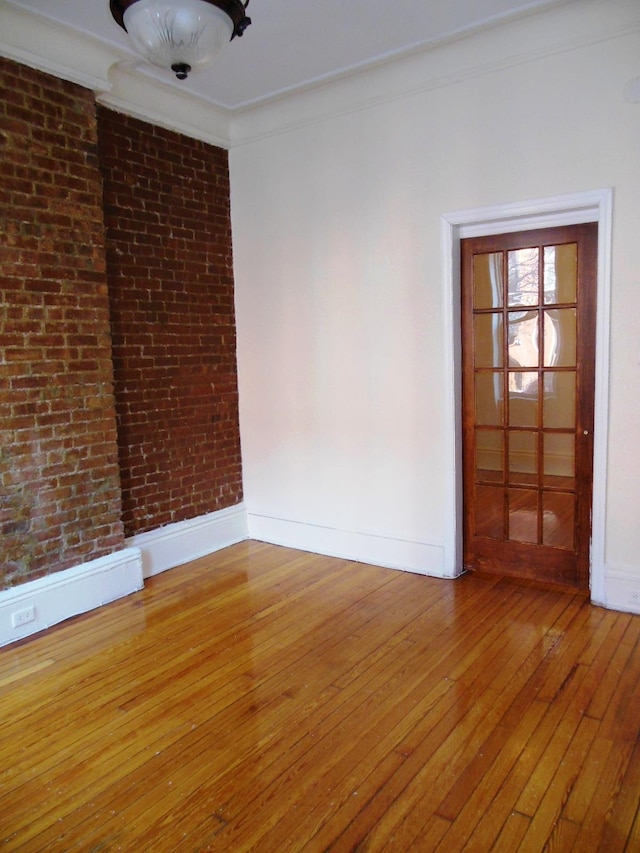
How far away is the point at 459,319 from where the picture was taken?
4.04 m

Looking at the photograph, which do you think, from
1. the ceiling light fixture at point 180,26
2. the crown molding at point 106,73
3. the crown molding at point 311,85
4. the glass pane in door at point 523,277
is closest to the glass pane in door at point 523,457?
the glass pane in door at point 523,277

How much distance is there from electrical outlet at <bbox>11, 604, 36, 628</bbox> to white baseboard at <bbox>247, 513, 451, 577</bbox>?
6.41 feet

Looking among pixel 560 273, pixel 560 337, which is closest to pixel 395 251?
pixel 560 273

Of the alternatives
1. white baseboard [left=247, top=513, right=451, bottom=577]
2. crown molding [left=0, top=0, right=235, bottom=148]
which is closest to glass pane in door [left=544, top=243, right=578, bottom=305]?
white baseboard [left=247, top=513, right=451, bottom=577]

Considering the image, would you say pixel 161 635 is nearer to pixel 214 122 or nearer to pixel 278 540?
pixel 278 540

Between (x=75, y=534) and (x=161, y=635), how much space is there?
83 centimetres

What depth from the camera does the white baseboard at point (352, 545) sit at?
13.8 feet

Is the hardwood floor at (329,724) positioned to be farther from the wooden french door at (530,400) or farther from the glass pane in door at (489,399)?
the glass pane in door at (489,399)

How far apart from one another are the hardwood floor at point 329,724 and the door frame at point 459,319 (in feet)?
1.18

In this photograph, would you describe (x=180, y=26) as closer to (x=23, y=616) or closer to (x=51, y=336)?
(x=51, y=336)

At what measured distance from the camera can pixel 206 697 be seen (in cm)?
285

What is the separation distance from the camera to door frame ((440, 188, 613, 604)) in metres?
3.42

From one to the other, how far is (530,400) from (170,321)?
8.27 ft

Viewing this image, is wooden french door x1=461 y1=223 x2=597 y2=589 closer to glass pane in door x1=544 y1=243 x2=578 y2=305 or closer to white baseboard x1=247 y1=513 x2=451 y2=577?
glass pane in door x1=544 y1=243 x2=578 y2=305
